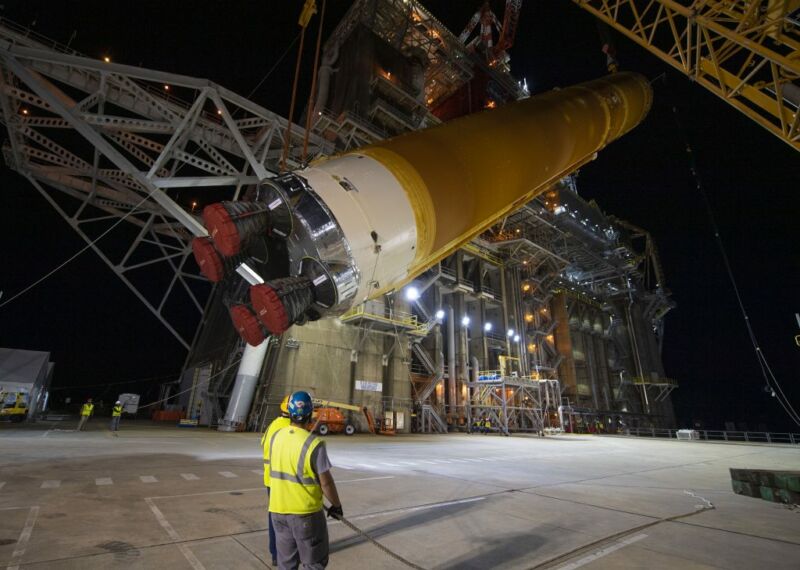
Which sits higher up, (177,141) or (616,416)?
(177,141)

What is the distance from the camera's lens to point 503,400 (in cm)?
3008

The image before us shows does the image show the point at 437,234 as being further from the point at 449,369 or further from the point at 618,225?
the point at 618,225

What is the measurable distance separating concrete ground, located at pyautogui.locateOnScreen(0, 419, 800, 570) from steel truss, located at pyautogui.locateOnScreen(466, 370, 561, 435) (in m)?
22.6

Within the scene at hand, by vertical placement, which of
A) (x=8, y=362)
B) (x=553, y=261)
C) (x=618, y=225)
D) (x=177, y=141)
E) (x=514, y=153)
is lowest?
(x=8, y=362)

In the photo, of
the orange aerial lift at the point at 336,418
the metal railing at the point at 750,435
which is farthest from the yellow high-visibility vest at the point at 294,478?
the metal railing at the point at 750,435

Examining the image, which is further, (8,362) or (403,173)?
(8,362)

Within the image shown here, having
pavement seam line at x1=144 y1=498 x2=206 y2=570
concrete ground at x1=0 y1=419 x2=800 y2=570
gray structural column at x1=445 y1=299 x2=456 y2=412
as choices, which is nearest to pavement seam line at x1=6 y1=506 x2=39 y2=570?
concrete ground at x1=0 y1=419 x2=800 y2=570

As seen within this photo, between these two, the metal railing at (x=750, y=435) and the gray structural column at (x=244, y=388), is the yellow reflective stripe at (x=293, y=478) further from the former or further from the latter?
the metal railing at (x=750, y=435)

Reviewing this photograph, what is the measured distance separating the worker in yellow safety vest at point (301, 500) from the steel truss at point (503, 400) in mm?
29520

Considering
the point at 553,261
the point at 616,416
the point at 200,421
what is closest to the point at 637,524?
the point at 200,421

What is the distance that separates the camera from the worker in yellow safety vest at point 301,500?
8.52ft

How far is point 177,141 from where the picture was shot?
17672 mm

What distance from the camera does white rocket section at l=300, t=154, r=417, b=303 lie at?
144 inches

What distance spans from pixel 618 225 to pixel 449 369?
39.8 m
